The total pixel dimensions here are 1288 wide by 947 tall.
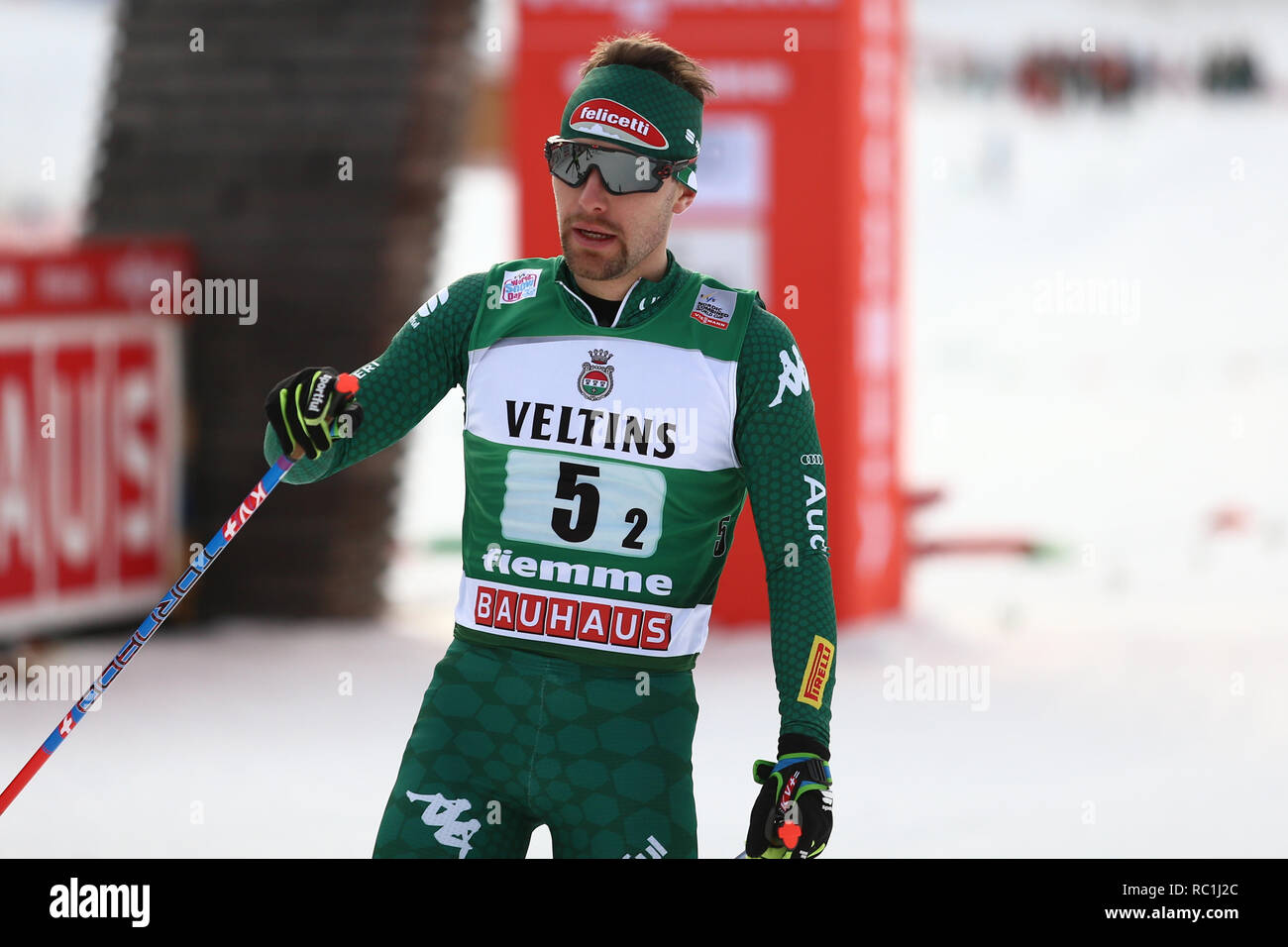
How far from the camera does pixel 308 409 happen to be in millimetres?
3119

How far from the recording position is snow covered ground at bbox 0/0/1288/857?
20.6 feet

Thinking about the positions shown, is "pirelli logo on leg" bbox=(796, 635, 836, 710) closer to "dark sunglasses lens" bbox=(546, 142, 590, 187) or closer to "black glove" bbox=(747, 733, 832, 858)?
"black glove" bbox=(747, 733, 832, 858)

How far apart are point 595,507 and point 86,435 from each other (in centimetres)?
611

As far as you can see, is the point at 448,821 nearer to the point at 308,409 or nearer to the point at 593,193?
the point at 308,409

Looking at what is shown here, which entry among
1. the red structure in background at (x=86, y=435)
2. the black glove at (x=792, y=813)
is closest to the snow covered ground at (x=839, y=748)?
the red structure in background at (x=86, y=435)

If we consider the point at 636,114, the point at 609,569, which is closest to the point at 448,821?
the point at 609,569

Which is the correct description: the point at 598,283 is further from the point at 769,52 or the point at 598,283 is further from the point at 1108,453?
the point at 1108,453

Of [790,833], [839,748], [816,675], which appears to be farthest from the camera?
[839,748]

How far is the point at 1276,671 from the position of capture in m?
8.38

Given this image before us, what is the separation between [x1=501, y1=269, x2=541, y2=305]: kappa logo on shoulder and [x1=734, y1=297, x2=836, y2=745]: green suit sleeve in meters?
0.39

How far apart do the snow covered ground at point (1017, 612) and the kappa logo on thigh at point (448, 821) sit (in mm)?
2877

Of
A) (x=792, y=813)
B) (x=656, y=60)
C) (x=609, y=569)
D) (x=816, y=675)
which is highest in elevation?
(x=656, y=60)


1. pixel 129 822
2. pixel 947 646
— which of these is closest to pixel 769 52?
pixel 947 646

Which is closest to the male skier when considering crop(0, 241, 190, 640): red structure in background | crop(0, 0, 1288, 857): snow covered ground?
crop(0, 0, 1288, 857): snow covered ground
